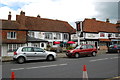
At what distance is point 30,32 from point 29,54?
16.6 m

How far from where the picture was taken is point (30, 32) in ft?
98.8

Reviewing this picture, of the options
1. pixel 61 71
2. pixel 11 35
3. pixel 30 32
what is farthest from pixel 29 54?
pixel 30 32

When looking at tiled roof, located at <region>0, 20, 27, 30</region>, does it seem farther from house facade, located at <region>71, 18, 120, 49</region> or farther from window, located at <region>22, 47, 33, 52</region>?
house facade, located at <region>71, 18, 120, 49</region>

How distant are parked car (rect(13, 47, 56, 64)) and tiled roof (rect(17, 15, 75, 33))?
657 inches

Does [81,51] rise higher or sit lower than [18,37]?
lower

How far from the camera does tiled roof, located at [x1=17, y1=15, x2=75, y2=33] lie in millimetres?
31763

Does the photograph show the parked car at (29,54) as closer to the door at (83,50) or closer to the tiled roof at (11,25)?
the door at (83,50)

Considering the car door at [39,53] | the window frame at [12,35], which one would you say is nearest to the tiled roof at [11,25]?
the window frame at [12,35]

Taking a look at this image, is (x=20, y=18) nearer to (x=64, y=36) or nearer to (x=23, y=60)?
(x=64, y=36)

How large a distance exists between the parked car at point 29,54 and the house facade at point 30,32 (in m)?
11.0

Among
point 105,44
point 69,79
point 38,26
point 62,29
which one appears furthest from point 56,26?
point 69,79

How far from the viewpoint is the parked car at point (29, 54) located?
13.8m

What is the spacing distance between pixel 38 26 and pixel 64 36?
23.4ft

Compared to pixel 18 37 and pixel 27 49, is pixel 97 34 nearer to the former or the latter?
pixel 18 37
